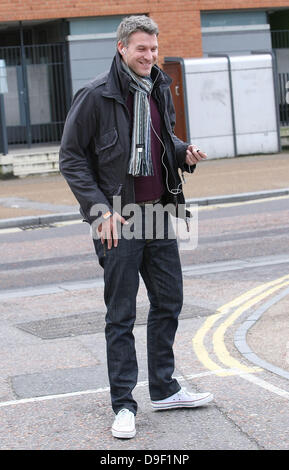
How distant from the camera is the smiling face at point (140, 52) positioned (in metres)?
4.56

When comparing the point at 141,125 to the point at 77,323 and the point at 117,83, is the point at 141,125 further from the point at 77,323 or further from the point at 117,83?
the point at 77,323

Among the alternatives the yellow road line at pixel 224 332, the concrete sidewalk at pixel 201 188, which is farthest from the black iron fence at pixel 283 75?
the yellow road line at pixel 224 332

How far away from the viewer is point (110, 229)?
4.61 m

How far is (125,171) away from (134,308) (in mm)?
715

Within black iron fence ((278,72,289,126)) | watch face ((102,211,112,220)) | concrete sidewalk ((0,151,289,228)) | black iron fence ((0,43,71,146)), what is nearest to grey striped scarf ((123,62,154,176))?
watch face ((102,211,112,220))

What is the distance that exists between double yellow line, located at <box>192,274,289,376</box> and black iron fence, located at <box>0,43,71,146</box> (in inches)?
620

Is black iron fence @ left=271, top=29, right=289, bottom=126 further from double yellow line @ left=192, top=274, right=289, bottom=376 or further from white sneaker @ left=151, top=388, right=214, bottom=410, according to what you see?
white sneaker @ left=151, top=388, right=214, bottom=410

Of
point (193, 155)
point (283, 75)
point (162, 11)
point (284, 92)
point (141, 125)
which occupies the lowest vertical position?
point (193, 155)

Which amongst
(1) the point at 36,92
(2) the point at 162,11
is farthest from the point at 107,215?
(2) the point at 162,11

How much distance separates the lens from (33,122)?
79.8ft

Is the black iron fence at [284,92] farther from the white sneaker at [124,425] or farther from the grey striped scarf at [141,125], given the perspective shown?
the white sneaker at [124,425]

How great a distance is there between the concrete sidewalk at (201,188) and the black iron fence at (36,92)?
275 cm

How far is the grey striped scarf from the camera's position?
4637 mm

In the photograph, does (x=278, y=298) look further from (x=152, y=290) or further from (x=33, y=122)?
(x=33, y=122)
